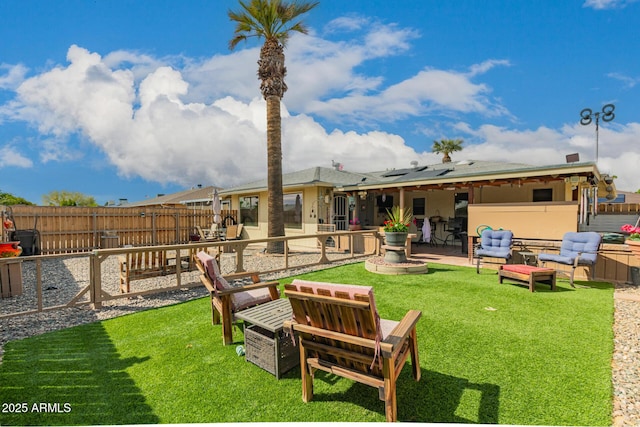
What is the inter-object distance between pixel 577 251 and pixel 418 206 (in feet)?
25.5

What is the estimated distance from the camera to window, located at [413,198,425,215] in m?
14.4

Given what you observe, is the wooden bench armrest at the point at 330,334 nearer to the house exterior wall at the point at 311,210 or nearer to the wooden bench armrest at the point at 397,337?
the wooden bench armrest at the point at 397,337

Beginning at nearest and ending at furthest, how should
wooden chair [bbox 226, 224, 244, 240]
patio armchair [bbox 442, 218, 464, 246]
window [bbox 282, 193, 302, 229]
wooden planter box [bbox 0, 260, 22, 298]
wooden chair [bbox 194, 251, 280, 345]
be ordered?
wooden chair [bbox 194, 251, 280, 345] < wooden planter box [bbox 0, 260, 22, 298] < patio armchair [bbox 442, 218, 464, 246] < window [bbox 282, 193, 302, 229] < wooden chair [bbox 226, 224, 244, 240]

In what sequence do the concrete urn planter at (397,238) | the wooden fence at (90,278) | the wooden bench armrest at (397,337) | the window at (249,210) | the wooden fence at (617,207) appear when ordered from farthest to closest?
the wooden fence at (617,207), the window at (249,210), the concrete urn planter at (397,238), the wooden fence at (90,278), the wooden bench armrest at (397,337)

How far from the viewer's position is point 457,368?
3043mm

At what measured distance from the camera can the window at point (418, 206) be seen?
14.4 meters

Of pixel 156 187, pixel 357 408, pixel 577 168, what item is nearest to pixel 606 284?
pixel 577 168

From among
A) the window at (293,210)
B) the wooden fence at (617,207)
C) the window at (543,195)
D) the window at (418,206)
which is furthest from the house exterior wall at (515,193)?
the wooden fence at (617,207)

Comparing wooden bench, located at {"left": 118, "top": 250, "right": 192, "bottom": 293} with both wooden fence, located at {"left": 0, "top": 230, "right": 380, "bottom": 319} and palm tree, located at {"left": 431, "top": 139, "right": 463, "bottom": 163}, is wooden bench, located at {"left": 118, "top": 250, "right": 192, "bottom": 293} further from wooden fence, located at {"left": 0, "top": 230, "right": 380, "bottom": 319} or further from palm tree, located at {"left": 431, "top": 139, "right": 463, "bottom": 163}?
palm tree, located at {"left": 431, "top": 139, "right": 463, "bottom": 163}

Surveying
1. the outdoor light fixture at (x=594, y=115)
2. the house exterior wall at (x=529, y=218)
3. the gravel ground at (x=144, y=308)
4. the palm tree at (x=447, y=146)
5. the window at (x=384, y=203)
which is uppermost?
the palm tree at (x=447, y=146)

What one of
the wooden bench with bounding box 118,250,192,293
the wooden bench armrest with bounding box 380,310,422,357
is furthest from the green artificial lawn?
the wooden bench with bounding box 118,250,192,293

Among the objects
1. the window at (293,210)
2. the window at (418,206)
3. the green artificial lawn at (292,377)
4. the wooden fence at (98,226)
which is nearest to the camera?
the green artificial lawn at (292,377)

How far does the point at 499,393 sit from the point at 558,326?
2.28 metres

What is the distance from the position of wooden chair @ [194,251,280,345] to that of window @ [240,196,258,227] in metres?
11.7
